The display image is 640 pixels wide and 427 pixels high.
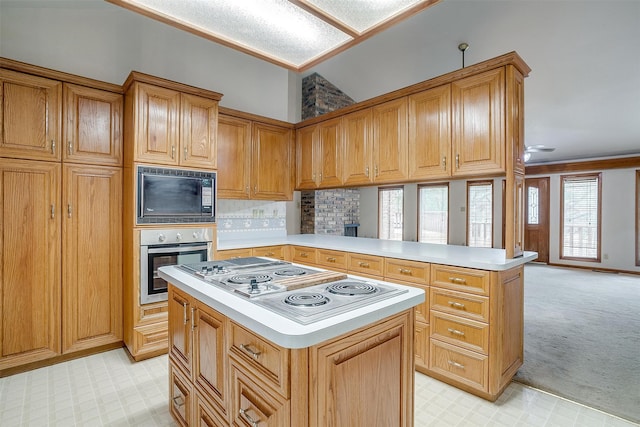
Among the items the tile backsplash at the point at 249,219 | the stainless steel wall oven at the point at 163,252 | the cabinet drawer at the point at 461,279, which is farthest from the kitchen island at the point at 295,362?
the tile backsplash at the point at 249,219

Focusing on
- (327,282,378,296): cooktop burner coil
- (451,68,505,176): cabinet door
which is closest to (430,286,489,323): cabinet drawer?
(451,68,505,176): cabinet door

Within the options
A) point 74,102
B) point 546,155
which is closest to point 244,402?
point 74,102

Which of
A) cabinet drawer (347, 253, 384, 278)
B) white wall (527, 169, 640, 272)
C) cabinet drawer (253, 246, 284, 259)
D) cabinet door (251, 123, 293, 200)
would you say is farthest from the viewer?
white wall (527, 169, 640, 272)

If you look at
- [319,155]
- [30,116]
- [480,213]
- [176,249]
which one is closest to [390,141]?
[319,155]

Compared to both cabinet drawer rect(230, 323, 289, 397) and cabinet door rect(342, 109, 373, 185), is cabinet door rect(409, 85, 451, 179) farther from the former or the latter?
cabinet drawer rect(230, 323, 289, 397)

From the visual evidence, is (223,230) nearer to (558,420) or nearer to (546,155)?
(558,420)

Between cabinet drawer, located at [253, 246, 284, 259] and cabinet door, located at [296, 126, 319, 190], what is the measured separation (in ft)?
3.03

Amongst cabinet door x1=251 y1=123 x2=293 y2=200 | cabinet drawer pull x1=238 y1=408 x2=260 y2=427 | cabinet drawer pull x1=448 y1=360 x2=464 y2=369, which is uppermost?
cabinet door x1=251 y1=123 x2=293 y2=200

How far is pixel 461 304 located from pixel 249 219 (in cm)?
271

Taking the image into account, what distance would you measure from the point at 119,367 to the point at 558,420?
10.4 ft

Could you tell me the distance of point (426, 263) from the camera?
95.8 inches

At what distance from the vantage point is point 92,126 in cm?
273

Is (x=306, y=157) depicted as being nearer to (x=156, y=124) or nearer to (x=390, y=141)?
(x=390, y=141)

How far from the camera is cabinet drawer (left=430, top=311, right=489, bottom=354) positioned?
2129 mm
